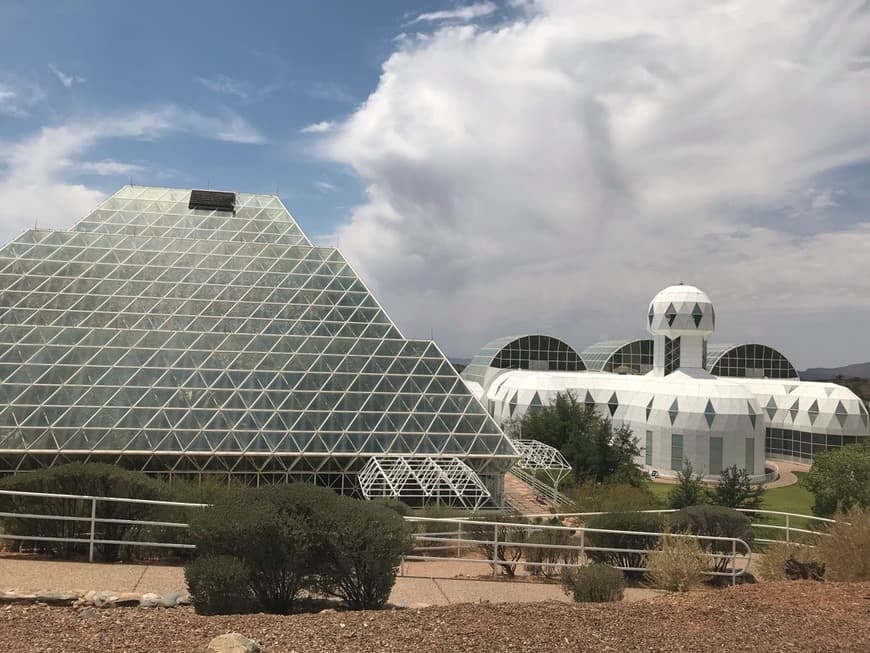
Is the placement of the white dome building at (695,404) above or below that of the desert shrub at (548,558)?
above

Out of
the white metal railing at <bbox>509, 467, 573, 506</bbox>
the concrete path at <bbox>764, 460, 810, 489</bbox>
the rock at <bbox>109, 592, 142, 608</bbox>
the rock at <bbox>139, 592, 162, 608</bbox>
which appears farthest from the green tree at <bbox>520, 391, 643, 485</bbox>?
the rock at <bbox>109, 592, 142, 608</bbox>

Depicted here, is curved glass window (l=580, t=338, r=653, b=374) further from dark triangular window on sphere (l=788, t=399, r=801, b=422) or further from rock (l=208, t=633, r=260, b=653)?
rock (l=208, t=633, r=260, b=653)

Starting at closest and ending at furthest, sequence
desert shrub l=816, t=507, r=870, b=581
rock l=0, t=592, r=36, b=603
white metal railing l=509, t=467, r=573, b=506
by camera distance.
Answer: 1. rock l=0, t=592, r=36, b=603
2. desert shrub l=816, t=507, r=870, b=581
3. white metal railing l=509, t=467, r=573, b=506

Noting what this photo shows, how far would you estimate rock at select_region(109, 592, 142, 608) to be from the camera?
6.93 meters

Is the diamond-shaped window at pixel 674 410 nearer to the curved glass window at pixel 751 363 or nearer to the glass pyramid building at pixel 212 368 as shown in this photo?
the glass pyramid building at pixel 212 368

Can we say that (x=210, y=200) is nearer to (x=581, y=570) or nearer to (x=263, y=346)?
(x=263, y=346)

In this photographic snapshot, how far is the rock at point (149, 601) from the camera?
7043 mm

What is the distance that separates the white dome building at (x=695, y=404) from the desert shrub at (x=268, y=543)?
3512 centimetres

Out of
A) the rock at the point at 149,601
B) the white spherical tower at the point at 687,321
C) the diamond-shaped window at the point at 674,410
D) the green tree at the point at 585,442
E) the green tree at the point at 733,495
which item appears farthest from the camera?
the white spherical tower at the point at 687,321

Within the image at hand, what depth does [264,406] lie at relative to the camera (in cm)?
2417

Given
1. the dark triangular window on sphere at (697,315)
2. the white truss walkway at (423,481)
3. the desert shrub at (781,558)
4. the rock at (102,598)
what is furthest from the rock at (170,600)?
the dark triangular window on sphere at (697,315)

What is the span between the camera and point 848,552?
980 centimetres

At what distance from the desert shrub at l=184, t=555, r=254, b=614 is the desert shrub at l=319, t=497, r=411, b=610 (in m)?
1.05

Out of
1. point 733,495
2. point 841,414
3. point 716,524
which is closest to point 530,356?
point 841,414
